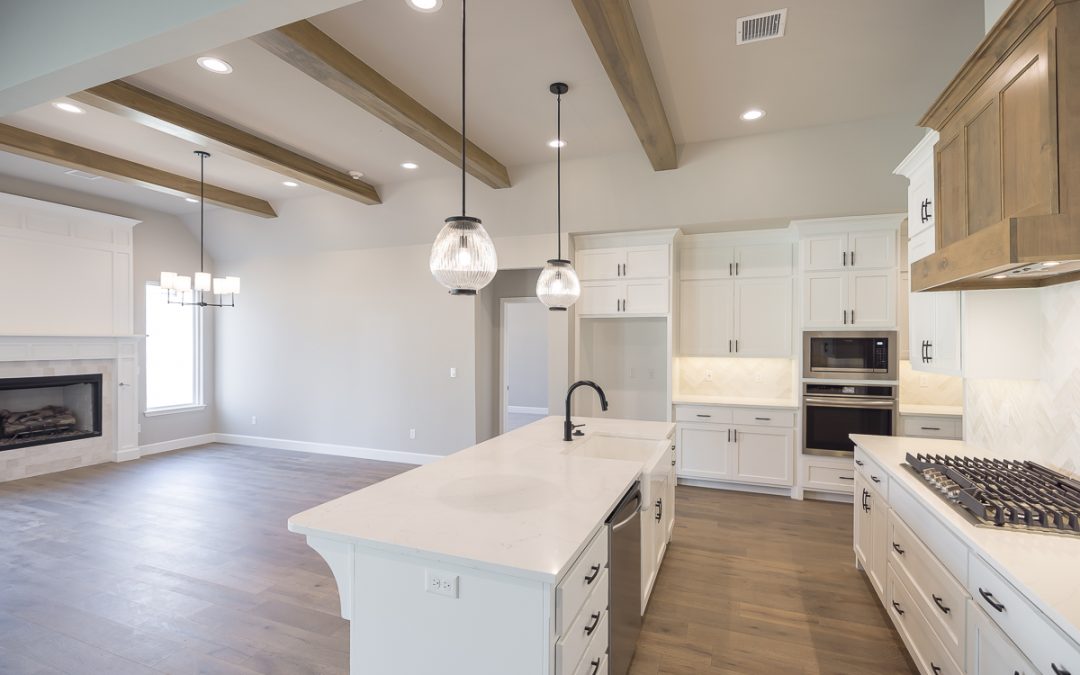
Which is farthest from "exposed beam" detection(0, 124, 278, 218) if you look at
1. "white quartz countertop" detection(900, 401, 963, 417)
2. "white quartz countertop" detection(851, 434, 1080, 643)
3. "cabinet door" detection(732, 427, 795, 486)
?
"white quartz countertop" detection(900, 401, 963, 417)

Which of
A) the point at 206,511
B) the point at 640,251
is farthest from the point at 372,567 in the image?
the point at 640,251

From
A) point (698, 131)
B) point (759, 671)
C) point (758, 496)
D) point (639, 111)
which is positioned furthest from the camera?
point (758, 496)

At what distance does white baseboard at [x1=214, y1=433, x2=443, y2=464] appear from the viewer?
609cm

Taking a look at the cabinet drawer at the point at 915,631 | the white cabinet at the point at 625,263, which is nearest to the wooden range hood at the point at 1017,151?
the cabinet drawer at the point at 915,631

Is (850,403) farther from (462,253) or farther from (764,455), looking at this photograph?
(462,253)

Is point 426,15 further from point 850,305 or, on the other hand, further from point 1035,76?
point 850,305

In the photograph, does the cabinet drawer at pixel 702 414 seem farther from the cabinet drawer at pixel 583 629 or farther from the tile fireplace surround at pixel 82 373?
the tile fireplace surround at pixel 82 373

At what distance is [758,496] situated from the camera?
4801mm

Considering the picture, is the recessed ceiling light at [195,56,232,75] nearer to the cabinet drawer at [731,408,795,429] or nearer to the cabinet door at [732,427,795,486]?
the cabinet drawer at [731,408,795,429]

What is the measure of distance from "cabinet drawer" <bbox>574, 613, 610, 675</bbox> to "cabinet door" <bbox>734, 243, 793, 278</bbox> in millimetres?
4161

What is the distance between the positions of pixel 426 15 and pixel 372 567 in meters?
2.68

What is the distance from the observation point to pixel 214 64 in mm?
3059

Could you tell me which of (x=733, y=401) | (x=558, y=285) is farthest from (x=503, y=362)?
(x=558, y=285)

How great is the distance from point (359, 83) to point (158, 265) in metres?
5.53
